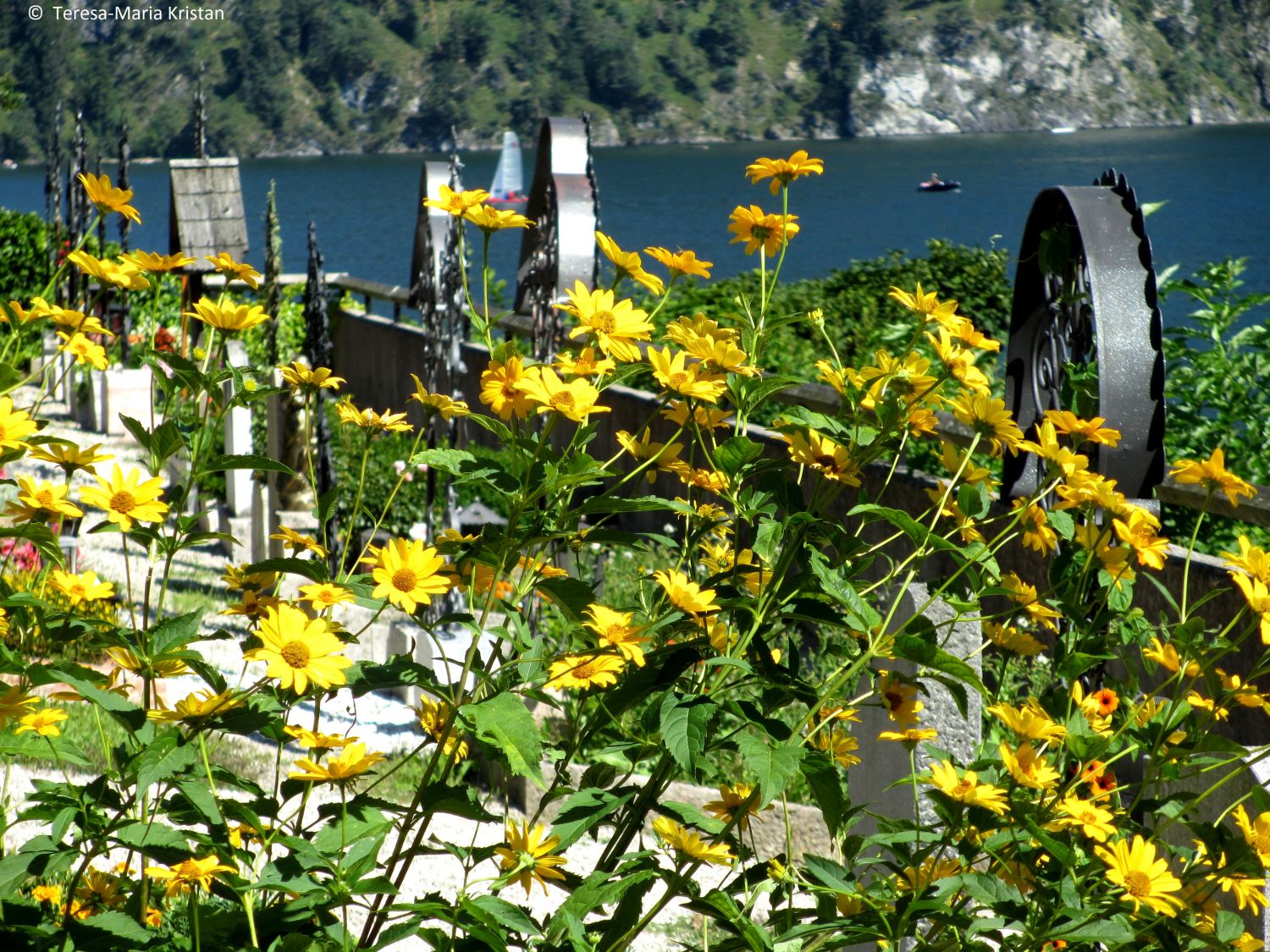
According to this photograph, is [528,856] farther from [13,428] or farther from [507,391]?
[13,428]

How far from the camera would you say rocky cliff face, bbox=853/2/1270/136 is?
374ft

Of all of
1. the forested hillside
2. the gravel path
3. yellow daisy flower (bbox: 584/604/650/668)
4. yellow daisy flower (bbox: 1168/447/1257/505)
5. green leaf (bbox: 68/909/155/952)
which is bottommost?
the gravel path

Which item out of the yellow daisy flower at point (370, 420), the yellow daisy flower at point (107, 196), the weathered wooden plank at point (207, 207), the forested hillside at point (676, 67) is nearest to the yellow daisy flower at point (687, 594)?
the yellow daisy flower at point (370, 420)

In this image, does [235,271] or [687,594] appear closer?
[687,594]

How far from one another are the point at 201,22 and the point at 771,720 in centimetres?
13312

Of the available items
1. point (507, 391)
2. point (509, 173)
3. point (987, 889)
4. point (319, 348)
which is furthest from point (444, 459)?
point (509, 173)

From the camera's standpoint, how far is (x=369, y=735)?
4.84m

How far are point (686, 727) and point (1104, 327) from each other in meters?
2.33

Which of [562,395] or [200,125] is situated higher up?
[200,125]

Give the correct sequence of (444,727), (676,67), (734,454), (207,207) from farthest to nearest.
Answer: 1. (676,67)
2. (207,207)
3. (734,454)
4. (444,727)

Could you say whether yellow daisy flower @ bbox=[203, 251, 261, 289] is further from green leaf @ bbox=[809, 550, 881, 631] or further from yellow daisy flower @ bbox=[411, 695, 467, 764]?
green leaf @ bbox=[809, 550, 881, 631]

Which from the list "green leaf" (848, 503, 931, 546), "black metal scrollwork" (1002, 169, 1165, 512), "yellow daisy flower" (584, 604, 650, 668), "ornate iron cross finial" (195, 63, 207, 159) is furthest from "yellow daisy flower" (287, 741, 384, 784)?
"ornate iron cross finial" (195, 63, 207, 159)

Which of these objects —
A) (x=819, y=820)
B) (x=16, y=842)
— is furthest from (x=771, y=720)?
(x=16, y=842)

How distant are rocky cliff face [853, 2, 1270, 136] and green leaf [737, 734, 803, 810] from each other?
401 ft
